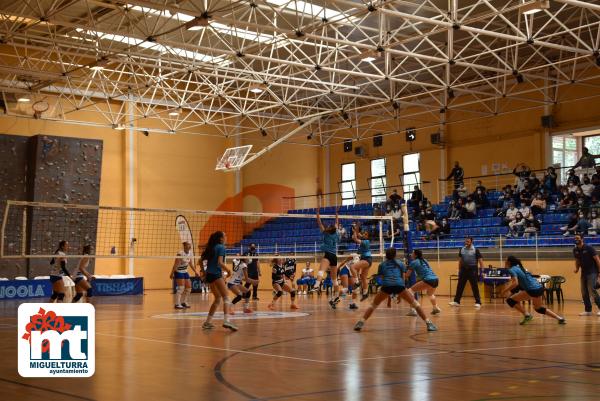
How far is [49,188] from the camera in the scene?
3142cm

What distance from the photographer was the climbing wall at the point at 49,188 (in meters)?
30.6

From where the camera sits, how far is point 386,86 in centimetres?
3662

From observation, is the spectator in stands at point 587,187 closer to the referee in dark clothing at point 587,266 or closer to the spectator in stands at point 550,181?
the spectator in stands at point 550,181

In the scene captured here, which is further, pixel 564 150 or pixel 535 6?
pixel 564 150

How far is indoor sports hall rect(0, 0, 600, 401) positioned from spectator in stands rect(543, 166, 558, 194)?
0.74 metres

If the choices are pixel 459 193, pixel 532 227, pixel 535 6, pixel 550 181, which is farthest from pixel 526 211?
pixel 535 6

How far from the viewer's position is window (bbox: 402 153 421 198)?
37.5 m

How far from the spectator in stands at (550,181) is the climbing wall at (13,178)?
63.0ft

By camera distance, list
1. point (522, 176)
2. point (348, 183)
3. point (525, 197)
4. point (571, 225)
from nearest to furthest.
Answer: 1. point (571, 225)
2. point (525, 197)
3. point (522, 176)
4. point (348, 183)

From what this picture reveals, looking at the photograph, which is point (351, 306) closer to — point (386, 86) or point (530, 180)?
point (530, 180)

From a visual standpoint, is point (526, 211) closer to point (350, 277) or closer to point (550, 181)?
point (550, 181)

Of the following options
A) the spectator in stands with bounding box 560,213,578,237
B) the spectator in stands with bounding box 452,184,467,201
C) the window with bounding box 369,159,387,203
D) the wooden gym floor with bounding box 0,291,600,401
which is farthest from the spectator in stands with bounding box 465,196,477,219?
the wooden gym floor with bounding box 0,291,600,401

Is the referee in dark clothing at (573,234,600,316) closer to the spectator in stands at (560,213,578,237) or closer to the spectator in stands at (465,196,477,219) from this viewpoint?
the spectator in stands at (560,213,578,237)

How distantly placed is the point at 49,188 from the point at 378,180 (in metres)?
15.7
